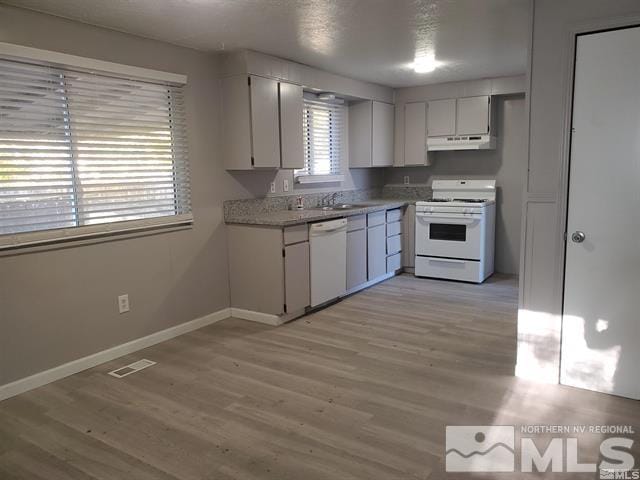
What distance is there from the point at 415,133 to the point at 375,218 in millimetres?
1453

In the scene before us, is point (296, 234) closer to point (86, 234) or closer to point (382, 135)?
point (86, 234)

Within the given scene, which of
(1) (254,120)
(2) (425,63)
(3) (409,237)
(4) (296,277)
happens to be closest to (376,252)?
(3) (409,237)

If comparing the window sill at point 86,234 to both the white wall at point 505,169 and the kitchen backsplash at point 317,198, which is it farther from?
the white wall at point 505,169

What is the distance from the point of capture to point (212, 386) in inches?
121

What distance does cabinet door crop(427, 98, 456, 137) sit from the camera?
5.92m

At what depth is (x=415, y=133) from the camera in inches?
246

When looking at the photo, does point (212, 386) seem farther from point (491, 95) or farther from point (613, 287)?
point (491, 95)

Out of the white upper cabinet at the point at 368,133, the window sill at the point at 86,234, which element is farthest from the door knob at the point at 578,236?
the white upper cabinet at the point at 368,133

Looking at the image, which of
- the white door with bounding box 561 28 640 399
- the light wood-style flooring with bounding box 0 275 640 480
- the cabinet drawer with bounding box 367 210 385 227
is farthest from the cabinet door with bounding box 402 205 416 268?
the white door with bounding box 561 28 640 399

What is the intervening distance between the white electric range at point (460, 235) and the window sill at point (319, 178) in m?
1.02

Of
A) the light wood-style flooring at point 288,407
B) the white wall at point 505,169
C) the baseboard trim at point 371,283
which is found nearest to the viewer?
the light wood-style flooring at point 288,407

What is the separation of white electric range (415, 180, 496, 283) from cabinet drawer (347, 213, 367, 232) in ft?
2.88

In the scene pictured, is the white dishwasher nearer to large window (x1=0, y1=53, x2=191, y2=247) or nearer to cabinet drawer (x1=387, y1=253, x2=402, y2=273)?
cabinet drawer (x1=387, y1=253, x2=402, y2=273)

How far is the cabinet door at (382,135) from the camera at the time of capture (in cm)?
604
